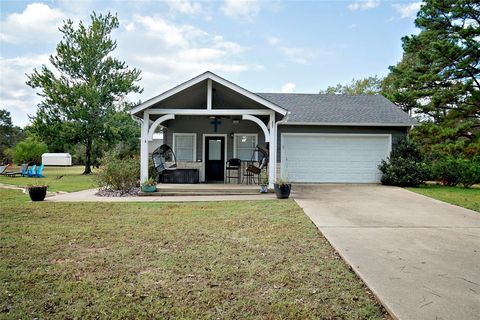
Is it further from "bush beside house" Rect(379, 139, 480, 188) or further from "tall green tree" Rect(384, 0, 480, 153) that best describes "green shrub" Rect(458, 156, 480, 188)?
"tall green tree" Rect(384, 0, 480, 153)

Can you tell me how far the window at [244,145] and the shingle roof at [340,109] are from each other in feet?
6.20

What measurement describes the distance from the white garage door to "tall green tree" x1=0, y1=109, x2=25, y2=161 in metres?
44.1

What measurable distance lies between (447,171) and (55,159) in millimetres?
42157

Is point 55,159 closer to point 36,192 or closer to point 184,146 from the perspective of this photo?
point 184,146

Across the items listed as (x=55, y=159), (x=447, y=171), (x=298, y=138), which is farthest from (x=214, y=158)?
(x=55, y=159)

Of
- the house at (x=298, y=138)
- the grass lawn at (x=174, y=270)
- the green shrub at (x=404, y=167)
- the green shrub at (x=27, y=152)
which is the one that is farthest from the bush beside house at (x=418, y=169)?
the green shrub at (x=27, y=152)

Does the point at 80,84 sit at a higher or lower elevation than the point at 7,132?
higher

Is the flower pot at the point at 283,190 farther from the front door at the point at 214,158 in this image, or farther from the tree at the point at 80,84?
the tree at the point at 80,84

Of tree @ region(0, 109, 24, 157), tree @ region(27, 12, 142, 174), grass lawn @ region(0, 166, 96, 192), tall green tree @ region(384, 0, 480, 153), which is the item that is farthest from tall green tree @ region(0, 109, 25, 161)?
tall green tree @ region(384, 0, 480, 153)

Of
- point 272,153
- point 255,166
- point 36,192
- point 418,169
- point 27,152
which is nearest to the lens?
point 36,192

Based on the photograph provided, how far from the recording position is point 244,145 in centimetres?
1305

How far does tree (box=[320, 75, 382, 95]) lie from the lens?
102 feet

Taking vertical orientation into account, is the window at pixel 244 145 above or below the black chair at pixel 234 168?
above

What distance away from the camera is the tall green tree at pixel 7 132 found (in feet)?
141
